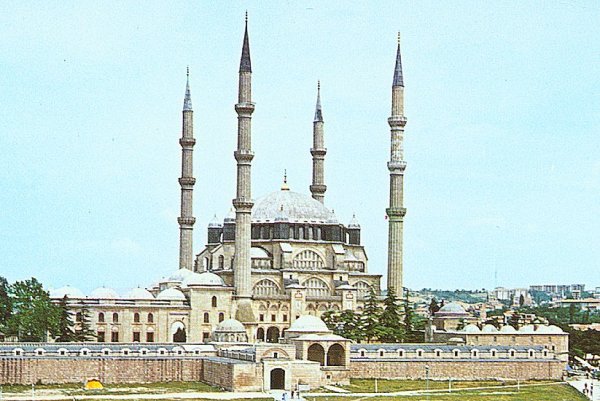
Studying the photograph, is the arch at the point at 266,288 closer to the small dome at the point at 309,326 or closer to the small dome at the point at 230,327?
the small dome at the point at 230,327

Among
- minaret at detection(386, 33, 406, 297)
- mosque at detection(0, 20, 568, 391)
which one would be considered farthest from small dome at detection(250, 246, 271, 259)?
minaret at detection(386, 33, 406, 297)

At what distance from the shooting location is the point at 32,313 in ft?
204

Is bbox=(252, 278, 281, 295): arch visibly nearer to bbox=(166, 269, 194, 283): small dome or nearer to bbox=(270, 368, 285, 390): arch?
bbox=(166, 269, 194, 283): small dome

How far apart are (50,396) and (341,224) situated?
34647mm

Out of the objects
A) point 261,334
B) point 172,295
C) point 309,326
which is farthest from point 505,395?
point 172,295

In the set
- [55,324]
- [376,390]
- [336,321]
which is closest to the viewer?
[376,390]

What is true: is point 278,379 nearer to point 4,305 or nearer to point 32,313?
point 32,313

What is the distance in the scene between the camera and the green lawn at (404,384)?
50047 mm

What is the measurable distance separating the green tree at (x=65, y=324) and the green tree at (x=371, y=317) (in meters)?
16.1

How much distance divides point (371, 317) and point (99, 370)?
19.8m

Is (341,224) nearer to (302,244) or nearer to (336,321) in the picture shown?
(302,244)

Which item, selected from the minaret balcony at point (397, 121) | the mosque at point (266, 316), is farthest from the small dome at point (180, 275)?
the minaret balcony at point (397, 121)

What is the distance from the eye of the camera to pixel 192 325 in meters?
65.8

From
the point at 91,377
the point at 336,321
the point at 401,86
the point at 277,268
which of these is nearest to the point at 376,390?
the point at 91,377
